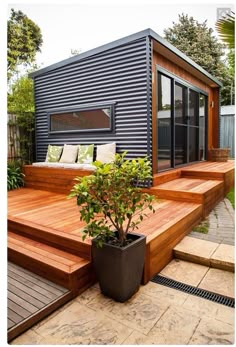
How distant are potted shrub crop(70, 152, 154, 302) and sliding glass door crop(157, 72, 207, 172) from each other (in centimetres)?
264

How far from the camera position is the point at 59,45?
31.0 feet

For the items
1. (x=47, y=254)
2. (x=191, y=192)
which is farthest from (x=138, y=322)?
(x=191, y=192)

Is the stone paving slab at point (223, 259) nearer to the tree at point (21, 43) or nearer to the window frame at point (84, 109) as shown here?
the window frame at point (84, 109)

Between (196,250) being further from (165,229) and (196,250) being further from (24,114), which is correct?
(24,114)

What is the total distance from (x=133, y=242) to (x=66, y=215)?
1537mm

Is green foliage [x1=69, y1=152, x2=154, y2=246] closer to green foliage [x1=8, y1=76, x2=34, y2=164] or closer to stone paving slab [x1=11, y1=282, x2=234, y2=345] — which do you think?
stone paving slab [x1=11, y1=282, x2=234, y2=345]

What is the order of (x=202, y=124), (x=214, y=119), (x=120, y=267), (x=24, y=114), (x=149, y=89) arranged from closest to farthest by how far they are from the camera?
1. (x=120, y=267)
2. (x=149, y=89)
3. (x=24, y=114)
4. (x=202, y=124)
5. (x=214, y=119)

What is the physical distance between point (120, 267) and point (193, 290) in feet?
2.36

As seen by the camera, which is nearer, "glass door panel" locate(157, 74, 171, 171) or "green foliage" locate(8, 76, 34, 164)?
"glass door panel" locate(157, 74, 171, 171)

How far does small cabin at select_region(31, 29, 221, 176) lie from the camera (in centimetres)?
416

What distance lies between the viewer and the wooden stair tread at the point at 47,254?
2211 millimetres

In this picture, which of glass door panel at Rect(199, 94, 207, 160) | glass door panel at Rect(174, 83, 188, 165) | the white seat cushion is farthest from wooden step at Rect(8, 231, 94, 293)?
glass door panel at Rect(199, 94, 207, 160)

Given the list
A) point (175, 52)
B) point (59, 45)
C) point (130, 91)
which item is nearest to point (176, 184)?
point (130, 91)

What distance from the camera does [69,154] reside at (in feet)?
17.5
